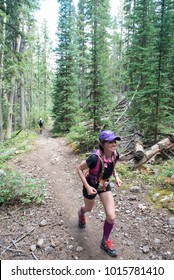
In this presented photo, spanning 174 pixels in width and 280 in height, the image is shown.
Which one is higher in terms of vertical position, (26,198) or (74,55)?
(74,55)

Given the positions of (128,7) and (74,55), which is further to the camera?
(128,7)

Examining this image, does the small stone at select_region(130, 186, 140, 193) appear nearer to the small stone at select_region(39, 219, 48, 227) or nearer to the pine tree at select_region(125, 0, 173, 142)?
the small stone at select_region(39, 219, 48, 227)

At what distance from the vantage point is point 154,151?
8.31m

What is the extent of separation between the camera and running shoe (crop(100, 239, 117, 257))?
3570mm

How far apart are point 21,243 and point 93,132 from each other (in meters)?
6.63

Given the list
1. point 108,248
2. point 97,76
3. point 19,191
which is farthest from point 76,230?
point 97,76

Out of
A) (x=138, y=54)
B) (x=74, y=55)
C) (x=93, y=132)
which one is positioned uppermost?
(x=74, y=55)

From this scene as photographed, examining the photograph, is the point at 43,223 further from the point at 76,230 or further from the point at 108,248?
the point at 108,248

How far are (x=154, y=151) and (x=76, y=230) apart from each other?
5316mm

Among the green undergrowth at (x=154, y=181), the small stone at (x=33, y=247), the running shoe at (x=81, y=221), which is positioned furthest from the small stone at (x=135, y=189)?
the small stone at (x=33, y=247)

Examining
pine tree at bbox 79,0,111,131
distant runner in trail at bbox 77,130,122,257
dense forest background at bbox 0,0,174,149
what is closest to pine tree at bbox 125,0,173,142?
dense forest background at bbox 0,0,174,149
